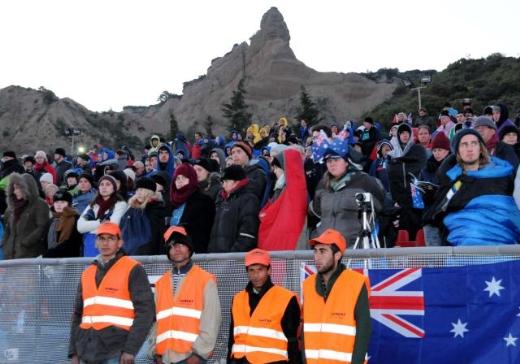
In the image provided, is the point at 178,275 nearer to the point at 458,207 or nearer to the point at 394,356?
the point at 394,356

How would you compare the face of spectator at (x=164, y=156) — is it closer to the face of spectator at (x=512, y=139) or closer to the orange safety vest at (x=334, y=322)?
the face of spectator at (x=512, y=139)

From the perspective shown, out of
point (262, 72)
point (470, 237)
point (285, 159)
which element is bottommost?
point (470, 237)

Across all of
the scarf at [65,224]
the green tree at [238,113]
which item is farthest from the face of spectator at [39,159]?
the green tree at [238,113]

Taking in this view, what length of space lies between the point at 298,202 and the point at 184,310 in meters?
1.82

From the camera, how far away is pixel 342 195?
20.6 feet

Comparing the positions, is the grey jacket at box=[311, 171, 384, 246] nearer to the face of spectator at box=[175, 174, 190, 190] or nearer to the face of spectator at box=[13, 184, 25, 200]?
the face of spectator at box=[175, 174, 190, 190]

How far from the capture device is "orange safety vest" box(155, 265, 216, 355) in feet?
18.6

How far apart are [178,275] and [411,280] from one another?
6.74ft

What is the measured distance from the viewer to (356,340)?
15.6ft

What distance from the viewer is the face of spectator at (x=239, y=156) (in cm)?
849

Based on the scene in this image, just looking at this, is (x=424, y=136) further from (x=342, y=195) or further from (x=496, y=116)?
(x=342, y=195)

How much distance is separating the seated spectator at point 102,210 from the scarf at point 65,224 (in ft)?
1.38

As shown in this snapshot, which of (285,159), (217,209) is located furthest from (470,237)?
(217,209)

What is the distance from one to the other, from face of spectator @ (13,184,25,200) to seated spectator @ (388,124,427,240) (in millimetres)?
4817
